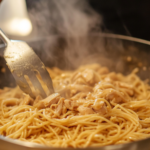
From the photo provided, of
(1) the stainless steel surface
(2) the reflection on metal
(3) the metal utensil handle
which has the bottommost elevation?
(3) the metal utensil handle

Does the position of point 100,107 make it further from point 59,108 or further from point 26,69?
point 26,69

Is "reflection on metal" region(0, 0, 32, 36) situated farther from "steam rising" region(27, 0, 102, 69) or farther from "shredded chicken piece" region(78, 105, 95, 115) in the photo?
"shredded chicken piece" region(78, 105, 95, 115)

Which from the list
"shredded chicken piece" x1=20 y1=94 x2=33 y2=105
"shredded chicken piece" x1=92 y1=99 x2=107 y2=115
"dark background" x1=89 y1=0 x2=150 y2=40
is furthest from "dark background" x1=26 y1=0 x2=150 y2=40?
"shredded chicken piece" x1=20 y1=94 x2=33 y2=105

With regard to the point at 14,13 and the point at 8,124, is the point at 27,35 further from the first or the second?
the point at 8,124

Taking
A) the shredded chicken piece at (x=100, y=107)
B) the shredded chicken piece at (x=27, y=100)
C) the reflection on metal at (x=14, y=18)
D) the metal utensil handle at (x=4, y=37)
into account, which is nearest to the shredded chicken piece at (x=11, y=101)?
the shredded chicken piece at (x=27, y=100)

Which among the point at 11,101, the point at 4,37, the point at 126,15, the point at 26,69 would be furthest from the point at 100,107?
the point at 126,15

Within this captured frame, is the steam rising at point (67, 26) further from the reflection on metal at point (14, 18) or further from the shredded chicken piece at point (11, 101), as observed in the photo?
the shredded chicken piece at point (11, 101)

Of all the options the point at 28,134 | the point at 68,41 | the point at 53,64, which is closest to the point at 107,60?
the point at 68,41
